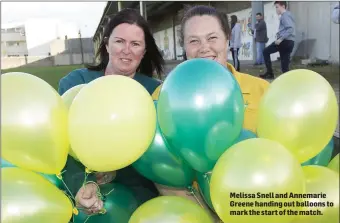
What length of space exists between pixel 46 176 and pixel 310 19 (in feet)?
34.2

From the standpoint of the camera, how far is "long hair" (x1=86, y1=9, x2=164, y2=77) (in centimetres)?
228

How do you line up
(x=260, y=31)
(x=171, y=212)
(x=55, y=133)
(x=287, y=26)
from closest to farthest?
1. (x=55, y=133)
2. (x=171, y=212)
3. (x=287, y=26)
4. (x=260, y=31)

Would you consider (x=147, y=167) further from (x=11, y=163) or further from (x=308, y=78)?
(x=308, y=78)

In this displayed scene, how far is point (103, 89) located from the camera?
4.01 ft

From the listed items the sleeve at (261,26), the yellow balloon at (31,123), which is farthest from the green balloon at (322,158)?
the sleeve at (261,26)

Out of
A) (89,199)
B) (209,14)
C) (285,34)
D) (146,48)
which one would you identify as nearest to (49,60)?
(285,34)

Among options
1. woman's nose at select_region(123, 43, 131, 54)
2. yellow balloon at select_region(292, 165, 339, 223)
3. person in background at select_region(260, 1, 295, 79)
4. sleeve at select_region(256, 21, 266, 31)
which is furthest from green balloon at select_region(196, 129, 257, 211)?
sleeve at select_region(256, 21, 266, 31)

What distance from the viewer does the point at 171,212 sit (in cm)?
134

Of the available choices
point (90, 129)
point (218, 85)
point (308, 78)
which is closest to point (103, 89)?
point (90, 129)

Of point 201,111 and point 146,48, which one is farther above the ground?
Answer: point 146,48

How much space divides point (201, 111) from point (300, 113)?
323 mm

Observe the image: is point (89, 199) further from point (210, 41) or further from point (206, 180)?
point (210, 41)

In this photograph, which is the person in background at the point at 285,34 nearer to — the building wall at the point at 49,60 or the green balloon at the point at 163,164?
the green balloon at the point at 163,164

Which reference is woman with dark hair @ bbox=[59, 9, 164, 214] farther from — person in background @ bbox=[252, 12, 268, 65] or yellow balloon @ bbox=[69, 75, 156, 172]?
person in background @ bbox=[252, 12, 268, 65]
